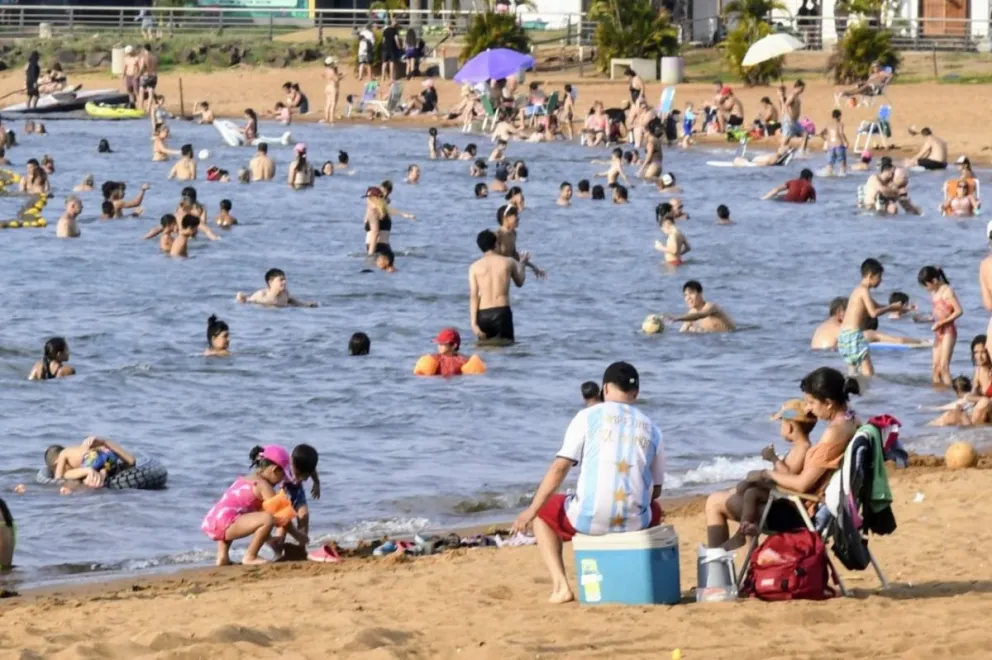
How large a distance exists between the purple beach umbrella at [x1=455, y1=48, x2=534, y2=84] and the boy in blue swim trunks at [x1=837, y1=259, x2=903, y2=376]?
2326cm

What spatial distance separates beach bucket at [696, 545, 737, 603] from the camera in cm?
705

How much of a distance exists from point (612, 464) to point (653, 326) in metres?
10.6

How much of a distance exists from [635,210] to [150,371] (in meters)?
13.0

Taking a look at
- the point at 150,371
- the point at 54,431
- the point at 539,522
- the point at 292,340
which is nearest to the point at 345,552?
the point at 539,522

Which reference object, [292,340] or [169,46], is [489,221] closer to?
[292,340]

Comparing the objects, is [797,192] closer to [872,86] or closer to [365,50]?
[872,86]

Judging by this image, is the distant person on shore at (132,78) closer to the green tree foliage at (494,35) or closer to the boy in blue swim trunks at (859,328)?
the green tree foliage at (494,35)

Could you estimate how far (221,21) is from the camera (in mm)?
54250

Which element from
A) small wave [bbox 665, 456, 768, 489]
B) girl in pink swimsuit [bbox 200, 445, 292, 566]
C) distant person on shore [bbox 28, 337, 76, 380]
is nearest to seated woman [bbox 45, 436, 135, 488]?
girl in pink swimsuit [bbox 200, 445, 292, 566]

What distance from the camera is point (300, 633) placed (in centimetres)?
677

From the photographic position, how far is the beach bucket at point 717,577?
705cm

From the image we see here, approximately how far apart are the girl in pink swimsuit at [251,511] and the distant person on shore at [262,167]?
2232 centimetres

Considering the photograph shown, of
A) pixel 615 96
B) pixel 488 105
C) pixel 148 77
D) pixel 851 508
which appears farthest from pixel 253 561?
pixel 148 77

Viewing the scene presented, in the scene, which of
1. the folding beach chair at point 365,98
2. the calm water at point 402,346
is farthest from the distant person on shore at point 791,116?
the folding beach chair at point 365,98
